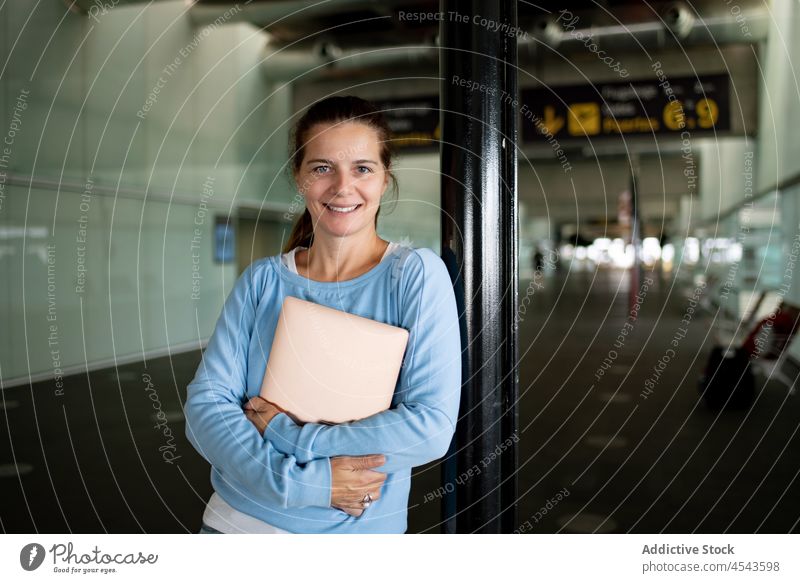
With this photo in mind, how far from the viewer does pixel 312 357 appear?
110 cm

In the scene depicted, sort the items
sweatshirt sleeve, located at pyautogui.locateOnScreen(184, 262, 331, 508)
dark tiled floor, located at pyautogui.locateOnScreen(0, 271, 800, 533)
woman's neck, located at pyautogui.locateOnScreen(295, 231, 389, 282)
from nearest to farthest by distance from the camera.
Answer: sweatshirt sleeve, located at pyautogui.locateOnScreen(184, 262, 331, 508) < woman's neck, located at pyautogui.locateOnScreen(295, 231, 389, 282) < dark tiled floor, located at pyautogui.locateOnScreen(0, 271, 800, 533)

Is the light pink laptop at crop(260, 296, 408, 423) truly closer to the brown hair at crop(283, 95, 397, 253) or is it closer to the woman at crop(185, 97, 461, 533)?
the woman at crop(185, 97, 461, 533)

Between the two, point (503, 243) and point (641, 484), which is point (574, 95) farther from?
point (503, 243)

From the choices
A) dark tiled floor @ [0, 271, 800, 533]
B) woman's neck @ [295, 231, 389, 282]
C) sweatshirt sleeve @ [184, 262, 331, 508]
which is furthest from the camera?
dark tiled floor @ [0, 271, 800, 533]

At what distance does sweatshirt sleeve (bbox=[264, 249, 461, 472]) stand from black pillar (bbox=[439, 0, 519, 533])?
0.17 meters

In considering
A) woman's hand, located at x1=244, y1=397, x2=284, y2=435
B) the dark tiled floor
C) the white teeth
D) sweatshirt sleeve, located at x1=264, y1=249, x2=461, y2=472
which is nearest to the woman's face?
the white teeth

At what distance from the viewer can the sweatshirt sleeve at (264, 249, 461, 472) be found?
1.07 m

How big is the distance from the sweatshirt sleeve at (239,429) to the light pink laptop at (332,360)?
0.26ft

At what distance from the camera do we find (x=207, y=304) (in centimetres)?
904

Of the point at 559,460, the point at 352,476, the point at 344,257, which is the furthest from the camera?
the point at 559,460

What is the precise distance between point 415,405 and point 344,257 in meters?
0.28

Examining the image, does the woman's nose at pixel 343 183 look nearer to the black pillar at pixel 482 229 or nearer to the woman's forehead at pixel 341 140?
the woman's forehead at pixel 341 140

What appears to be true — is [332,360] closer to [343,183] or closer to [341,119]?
[343,183]

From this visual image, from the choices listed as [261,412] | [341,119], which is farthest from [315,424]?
[341,119]
